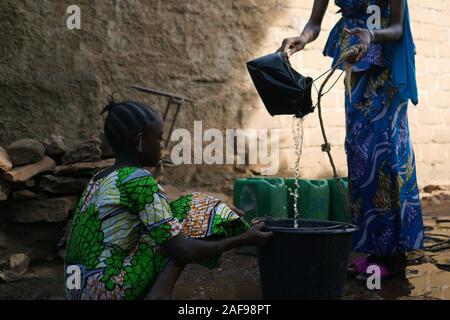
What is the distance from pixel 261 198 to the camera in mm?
3738

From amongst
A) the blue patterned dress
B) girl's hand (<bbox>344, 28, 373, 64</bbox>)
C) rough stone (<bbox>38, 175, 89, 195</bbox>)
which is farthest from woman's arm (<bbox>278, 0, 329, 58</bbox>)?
rough stone (<bbox>38, 175, 89, 195</bbox>)

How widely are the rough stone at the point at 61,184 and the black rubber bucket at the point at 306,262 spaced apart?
1.71 m

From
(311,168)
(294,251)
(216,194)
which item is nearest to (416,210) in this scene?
(294,251)

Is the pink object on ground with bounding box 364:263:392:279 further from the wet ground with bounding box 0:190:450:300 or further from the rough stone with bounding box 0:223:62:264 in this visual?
the rough stone with bounding box 0:223:62:264

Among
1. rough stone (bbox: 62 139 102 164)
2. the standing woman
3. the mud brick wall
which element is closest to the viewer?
the standing woman

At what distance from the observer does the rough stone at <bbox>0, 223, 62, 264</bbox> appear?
141 inches

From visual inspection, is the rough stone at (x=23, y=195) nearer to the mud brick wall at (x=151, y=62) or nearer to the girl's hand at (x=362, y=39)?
the mud brick wall at (x=151, y=62)

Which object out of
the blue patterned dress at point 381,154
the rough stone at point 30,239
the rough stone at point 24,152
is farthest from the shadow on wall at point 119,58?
the blue patterned dress at point 381,154

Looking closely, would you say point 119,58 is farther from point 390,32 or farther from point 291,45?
point 390,32

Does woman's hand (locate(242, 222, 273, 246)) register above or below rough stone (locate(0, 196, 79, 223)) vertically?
above

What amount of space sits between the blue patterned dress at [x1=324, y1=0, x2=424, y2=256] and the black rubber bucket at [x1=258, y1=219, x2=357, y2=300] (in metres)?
0.67

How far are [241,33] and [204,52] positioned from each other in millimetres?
418
